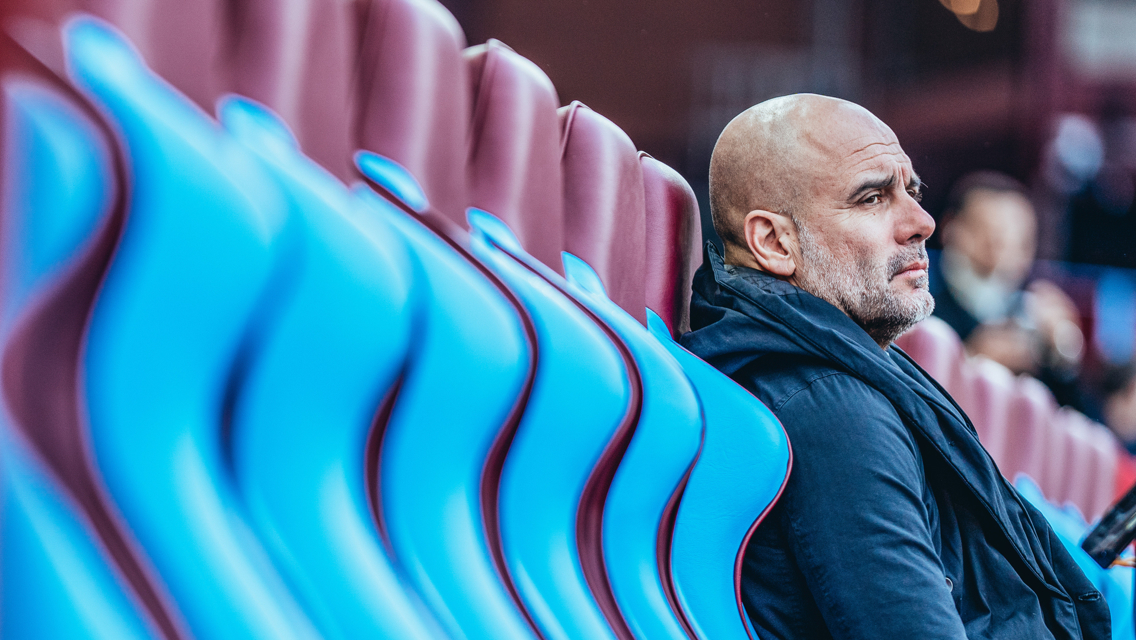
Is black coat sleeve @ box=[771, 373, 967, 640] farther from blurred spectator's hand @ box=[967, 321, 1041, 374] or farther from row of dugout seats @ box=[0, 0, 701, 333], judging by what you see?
blurred spectator's hand @ box=[967, 321, 1041, 374]

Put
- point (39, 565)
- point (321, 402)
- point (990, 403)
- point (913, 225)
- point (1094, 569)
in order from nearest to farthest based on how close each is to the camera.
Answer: point (39, 565), point (321, 402), point (913, 225), point (1094, 569), point (990, 403)

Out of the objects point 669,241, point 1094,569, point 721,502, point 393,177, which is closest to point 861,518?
point 721,502

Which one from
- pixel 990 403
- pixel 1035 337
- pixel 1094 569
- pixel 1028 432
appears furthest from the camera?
pixel 1035 337

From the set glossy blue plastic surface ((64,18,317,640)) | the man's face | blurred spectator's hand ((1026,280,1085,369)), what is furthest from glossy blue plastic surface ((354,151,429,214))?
blurred spectator's hand ((1026,280,1085,369))

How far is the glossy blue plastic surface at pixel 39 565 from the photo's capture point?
1.84ft

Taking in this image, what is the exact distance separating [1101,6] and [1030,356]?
1.33m

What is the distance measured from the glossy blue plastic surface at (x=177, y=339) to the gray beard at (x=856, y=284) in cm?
60

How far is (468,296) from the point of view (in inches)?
29.3

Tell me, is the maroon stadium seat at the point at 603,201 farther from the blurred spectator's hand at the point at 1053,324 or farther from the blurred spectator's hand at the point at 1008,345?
the blurred spectator's hand at the point at 1053,324

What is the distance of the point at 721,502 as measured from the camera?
90 centimetres

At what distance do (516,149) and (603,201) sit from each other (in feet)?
0.42

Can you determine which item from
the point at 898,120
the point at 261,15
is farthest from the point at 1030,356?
the point at 261,15

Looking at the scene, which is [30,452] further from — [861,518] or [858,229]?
[858,229]

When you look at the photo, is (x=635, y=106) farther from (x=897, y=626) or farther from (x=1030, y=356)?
(x=1030, y=356)
